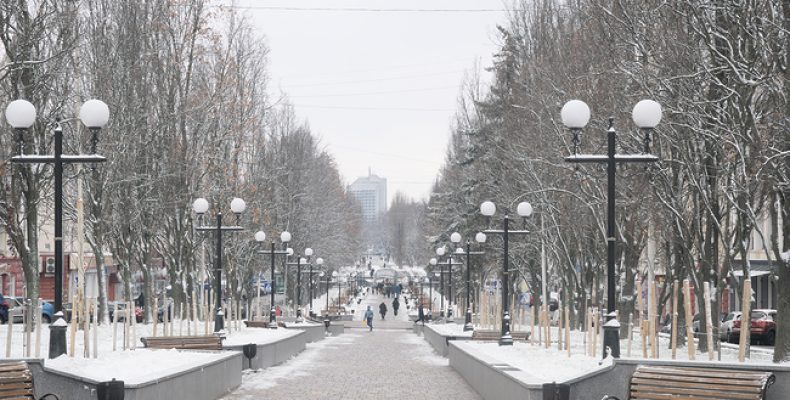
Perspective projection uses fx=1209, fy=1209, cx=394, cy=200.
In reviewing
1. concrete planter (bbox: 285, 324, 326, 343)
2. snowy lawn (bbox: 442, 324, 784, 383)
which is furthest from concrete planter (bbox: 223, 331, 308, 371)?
concrete planter (bbox: 285, 324, 326, 343)

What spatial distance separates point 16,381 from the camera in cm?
1390

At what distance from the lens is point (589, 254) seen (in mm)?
41750

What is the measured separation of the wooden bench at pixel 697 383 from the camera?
13211 mm

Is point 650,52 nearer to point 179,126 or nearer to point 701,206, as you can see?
point 701,206

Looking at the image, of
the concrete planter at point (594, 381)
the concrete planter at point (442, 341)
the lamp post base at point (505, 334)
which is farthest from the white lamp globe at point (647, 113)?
the concrete planter at point (442, 341)

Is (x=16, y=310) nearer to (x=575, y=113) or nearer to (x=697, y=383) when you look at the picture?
(x=575, y=113)

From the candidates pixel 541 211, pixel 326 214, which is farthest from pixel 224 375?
pixel 326 214

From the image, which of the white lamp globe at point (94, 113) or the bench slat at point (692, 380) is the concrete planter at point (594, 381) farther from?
the white lamp globe at point (94, 113)

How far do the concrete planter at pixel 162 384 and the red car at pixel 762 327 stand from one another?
980 inches

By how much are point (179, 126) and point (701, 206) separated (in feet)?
75.2

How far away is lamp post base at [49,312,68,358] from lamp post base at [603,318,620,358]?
7.80 m

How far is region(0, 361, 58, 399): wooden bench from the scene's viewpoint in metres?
13.8

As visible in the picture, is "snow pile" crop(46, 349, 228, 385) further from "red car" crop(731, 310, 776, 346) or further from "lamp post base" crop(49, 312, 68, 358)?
→ "red car" crop(731, 310, 776, 346)

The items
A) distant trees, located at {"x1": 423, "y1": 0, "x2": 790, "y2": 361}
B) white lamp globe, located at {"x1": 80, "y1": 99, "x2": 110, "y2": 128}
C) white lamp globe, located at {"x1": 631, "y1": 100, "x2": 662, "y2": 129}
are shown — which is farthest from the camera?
distant trees, located at {"x1": 423, "y1": 0, "x2": 790, "y2": 361}
